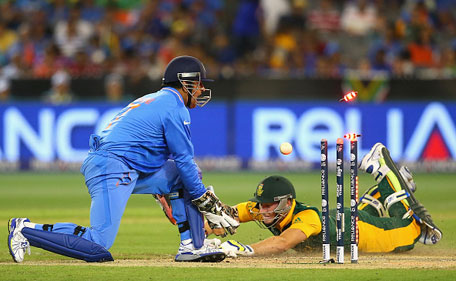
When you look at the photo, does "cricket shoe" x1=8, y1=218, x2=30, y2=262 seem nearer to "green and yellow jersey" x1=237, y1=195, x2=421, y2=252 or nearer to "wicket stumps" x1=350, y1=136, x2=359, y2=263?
"green and yellow jersey" x1=237, y1=195, x2=421, y2=252

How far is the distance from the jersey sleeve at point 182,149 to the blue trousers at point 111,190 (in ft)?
0.80

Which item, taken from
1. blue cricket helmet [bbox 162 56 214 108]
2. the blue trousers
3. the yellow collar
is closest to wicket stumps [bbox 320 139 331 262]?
the yellow collar

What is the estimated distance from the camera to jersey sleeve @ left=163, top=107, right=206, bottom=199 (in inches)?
297

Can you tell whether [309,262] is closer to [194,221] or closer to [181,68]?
[194,221]

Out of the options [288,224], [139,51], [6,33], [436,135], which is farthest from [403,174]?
[6,33]

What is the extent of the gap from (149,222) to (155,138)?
182 inches

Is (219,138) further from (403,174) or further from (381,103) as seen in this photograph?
(403,174)

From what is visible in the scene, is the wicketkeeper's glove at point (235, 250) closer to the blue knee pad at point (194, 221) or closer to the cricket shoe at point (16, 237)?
the blue knee pad at point (194, 221)

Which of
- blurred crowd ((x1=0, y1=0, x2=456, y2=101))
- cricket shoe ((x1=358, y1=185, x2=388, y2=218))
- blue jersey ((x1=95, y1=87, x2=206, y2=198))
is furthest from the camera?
blurred crowd ((x1=0, y1=0, x2=456, y2=101))

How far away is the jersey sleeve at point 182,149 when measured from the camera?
755 centimetres

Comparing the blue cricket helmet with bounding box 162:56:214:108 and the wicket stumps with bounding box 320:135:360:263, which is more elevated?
the blue cricket helmet with bounding box 162:56:214:108

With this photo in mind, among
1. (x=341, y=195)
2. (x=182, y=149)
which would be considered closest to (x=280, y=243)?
(x=341, y=195)

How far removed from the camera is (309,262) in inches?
316

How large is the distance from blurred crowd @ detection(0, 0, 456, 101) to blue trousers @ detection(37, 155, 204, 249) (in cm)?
1181
